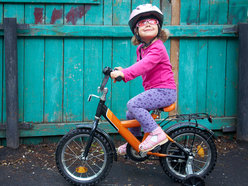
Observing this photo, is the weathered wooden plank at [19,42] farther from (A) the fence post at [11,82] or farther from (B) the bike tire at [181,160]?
(B) the bike tire at [181,160]

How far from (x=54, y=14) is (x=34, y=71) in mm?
794

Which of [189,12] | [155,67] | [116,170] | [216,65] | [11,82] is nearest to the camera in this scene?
[155,67]

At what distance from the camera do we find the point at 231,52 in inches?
162

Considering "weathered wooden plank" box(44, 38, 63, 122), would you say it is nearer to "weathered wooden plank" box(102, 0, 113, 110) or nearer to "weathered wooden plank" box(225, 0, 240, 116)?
"weathered wooden plank" box(102, 0, 113, 110)

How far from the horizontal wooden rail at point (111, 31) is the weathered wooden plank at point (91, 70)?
14 cm

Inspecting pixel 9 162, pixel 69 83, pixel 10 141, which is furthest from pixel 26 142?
pixel 69 83

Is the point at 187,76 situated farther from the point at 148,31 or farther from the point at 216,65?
the point at 148,31

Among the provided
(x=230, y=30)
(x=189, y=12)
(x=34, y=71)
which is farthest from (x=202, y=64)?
(x=34, y=71)

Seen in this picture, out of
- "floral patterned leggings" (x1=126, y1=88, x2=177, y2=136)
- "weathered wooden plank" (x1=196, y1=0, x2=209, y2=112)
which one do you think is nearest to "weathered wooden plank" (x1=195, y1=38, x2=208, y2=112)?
"weathered wooden plank" (x1=196, y1=0, x2=209, y2=112)

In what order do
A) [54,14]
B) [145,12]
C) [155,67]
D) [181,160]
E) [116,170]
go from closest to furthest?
1. [145,12]
2. [155,67]
3. [181,160]
4. [116,170]
5. [54,14]

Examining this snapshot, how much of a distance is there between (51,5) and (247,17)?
273 cm

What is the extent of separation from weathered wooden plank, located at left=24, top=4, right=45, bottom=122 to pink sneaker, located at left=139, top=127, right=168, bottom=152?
1803 millimetres

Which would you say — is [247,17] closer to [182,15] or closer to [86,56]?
[182,15]

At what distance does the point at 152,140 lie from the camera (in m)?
2.64
